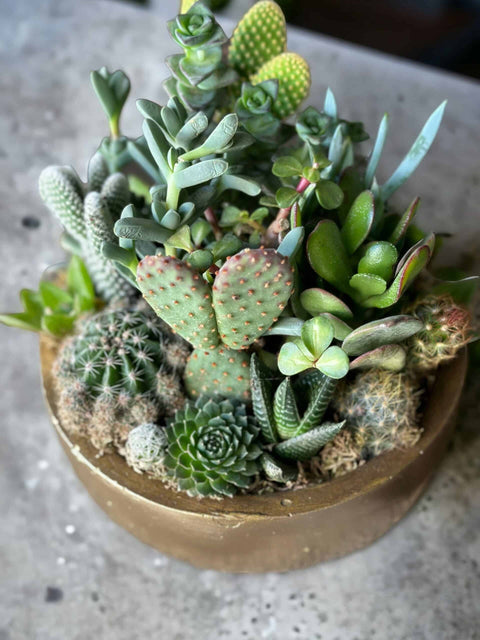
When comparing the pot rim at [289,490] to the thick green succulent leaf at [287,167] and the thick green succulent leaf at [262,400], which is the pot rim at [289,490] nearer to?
the thick green succulent leaf at [262,400]

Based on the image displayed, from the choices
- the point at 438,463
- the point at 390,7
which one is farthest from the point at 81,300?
the point at 390,7

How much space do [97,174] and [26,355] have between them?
38 cm

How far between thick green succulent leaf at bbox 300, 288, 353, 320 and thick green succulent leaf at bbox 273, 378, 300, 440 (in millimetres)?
80

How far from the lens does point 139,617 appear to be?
3.02ft

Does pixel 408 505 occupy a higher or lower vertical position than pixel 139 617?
higher

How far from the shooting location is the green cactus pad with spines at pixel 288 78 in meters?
0.83

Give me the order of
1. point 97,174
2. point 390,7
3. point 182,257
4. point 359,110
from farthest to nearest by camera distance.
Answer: point 390,7
point 359,110
point 97,174
point 182,257

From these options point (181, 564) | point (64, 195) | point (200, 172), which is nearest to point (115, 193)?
point (64, 195)

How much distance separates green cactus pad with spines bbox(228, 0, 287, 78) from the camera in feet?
2.87

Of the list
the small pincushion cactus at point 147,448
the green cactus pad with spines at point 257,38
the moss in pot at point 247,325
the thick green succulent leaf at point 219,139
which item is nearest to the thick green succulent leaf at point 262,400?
the moss in pot at point 247,325

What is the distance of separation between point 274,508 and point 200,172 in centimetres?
36

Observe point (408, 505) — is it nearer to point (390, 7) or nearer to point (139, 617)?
point (139, 617)

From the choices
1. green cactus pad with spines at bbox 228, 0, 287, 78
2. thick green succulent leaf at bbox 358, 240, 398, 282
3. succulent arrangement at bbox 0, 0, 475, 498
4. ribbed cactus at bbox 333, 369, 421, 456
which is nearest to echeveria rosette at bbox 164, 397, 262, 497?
succulent arrangement at bbox 0, 0, 475, 498

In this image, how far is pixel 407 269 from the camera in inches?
27.7
